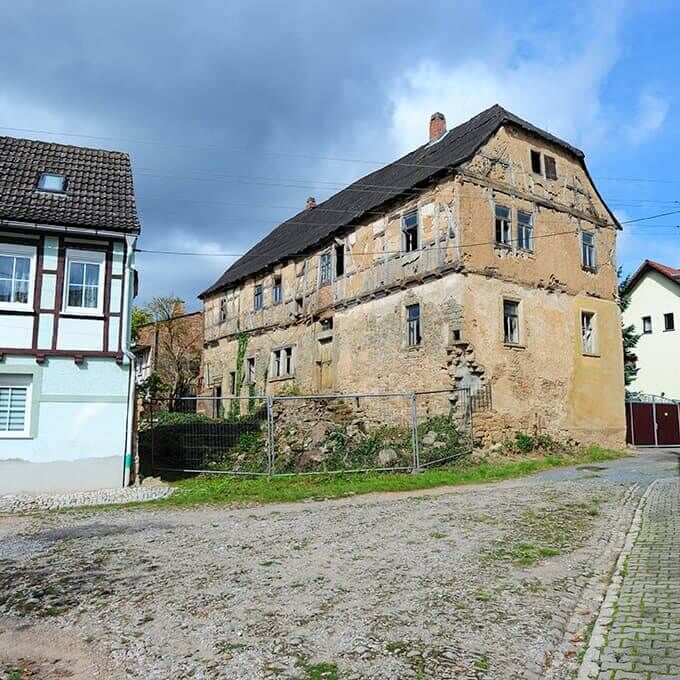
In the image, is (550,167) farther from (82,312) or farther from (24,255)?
(24,255)

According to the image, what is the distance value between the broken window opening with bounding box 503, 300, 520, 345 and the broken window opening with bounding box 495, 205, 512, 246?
1990mm

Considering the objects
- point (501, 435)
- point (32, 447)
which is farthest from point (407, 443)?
point (32, 447)

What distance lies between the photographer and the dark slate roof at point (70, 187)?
44.6ft

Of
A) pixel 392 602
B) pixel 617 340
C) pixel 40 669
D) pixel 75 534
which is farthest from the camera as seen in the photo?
pixel 617 340

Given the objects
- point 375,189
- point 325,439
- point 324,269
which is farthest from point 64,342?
point 375,189

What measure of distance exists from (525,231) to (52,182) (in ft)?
47.8

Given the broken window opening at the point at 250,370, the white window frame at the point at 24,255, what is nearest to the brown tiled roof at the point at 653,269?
the broken window opening at the point at 250,370

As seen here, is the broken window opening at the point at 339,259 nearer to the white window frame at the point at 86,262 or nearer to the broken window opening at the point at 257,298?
the broken window opening at the point at 257,298

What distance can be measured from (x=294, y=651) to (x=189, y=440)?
1458 cm

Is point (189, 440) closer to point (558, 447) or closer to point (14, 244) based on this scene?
point (14, 244)

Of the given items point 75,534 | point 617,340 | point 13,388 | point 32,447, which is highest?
point 617,340

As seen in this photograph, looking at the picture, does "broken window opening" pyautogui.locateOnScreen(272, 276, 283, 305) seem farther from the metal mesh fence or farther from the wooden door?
the metal mesh fence

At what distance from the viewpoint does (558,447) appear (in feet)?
64.7

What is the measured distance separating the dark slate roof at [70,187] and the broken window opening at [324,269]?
33.7 ft
